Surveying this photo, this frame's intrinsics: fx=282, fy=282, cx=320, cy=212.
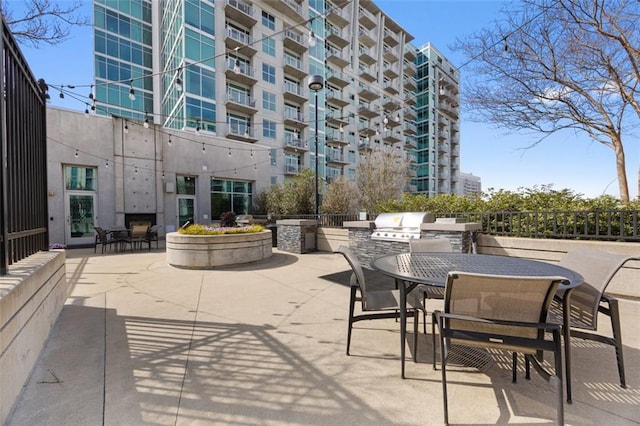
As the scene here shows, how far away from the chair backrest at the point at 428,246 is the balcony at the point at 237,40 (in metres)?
21.1

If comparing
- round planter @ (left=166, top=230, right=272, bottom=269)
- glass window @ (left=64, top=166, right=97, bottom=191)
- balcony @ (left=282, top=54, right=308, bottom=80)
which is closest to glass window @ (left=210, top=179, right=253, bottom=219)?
glass window @ (left=64, top=166, right=97, bottom=191)

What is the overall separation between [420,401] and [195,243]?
570 cm

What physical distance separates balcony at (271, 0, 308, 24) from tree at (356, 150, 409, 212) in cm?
1760

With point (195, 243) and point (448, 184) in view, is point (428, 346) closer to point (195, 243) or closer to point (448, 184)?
point (195, 243)

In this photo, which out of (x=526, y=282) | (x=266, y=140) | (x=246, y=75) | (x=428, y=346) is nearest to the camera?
(x=526, y=282)

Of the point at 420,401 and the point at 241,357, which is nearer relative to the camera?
the point at 420,401

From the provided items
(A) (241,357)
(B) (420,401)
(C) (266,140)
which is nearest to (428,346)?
(B) (420,401)

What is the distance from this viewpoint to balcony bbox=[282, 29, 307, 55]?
2409 cm

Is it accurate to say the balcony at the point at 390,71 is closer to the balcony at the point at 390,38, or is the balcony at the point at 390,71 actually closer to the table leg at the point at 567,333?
the balcony at the point at 390,38

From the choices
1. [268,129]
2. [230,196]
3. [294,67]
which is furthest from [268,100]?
[230,196]

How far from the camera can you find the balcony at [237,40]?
67.6 feet

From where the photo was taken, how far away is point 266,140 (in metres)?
23.1

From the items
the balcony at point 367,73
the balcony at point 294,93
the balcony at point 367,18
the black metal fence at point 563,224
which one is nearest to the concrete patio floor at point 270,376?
the black metal fence at point 563,224

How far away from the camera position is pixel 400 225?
20.4 feet
